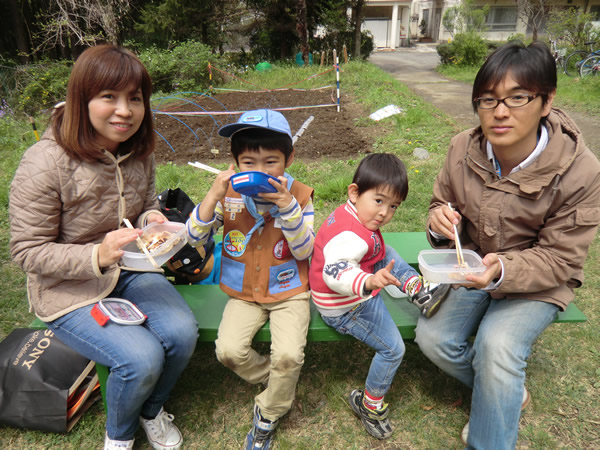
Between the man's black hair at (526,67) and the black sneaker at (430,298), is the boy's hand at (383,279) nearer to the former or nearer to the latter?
the black sneaker at (430,298)

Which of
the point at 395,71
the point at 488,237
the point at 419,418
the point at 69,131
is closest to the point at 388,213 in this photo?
the point at 488,237

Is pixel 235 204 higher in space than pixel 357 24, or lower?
lower

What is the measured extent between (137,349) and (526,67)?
1.92 meters

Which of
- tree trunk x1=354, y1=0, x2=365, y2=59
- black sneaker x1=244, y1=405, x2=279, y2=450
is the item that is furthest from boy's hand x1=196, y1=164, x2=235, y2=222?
tree trunk x1=354, y1=0, x2=365, y2=59

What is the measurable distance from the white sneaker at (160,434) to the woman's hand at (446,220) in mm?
1551

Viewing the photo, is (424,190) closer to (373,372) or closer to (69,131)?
(373,372)

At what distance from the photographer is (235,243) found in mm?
2035

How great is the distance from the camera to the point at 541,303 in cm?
187

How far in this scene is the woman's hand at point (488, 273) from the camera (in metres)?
1.68

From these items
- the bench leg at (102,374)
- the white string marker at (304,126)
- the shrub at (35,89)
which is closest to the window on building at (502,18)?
the white string marker at (304,126)

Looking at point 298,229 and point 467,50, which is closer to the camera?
point 298,229

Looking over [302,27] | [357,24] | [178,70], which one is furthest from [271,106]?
[357,24]

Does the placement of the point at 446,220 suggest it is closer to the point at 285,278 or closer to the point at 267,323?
the point at 285,278

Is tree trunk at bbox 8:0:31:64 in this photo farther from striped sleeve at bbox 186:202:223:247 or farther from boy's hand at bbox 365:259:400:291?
boy's hand at bbox 365:259:400:291
